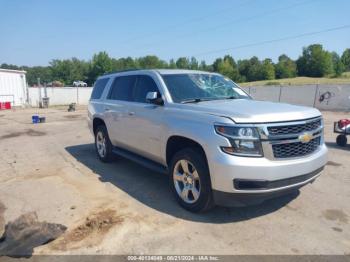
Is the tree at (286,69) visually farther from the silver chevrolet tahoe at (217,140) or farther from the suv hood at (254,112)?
the suv hood at (254,112)

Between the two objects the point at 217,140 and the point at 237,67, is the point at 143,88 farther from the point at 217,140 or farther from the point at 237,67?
the point at 237,67

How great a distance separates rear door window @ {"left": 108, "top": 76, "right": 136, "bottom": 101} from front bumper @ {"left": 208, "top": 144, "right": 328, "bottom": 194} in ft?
8.75

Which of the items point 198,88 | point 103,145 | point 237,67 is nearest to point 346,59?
point 237,67

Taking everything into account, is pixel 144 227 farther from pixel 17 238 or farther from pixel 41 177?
pixel 41 177

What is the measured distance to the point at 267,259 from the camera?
123 inches

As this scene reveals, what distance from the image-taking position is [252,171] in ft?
11.4

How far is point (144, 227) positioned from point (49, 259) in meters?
1.11

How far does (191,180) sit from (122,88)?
277 centimetres

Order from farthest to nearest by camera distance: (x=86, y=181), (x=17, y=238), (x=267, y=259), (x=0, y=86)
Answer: (x=0, y=86) → (x=86, y=181) → (x=17, y=238) → (x=267, y=259)

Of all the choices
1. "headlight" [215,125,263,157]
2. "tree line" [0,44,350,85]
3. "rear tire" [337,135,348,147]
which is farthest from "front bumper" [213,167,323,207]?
"tree line" [0,44,350,85]

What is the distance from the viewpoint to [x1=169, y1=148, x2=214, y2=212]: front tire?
3.87 metres

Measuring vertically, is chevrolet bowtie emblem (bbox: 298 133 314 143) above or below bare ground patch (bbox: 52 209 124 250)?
above

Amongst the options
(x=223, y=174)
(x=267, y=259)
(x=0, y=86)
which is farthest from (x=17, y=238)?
(x=0, y=86)

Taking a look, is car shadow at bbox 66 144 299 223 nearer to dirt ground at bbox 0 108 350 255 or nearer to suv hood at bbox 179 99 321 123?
dirt ground at bbox 0 108 350 255
